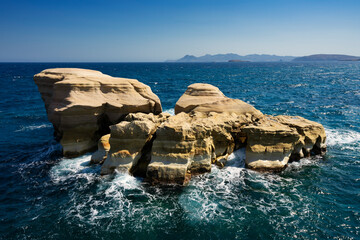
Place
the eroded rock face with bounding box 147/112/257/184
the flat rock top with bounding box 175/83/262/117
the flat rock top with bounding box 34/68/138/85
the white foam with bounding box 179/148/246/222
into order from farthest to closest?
the flat rock top with bounding box 175/83/262/117
the flat rock top with bounding box 34/68/138/85
the eroded rock face with bounding box 147/112/257/184
the white foam with bounding box 179/148/246/222

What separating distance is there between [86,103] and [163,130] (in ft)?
24.1

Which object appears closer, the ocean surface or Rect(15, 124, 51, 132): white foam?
the ocean surface

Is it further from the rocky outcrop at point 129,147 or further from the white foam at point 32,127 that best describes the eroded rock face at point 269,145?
the white foam at point 32,127

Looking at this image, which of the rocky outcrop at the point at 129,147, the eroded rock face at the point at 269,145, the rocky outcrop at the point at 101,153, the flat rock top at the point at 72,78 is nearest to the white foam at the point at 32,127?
the flat rock top at the point at 72,78

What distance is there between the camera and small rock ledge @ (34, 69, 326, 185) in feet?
51.1

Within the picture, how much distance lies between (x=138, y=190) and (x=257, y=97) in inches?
1372

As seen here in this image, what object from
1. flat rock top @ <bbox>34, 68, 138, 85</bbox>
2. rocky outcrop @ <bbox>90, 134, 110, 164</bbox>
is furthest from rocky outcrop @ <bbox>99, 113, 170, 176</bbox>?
flat rock top @ <bbox>34, 68, 138, 85</bbox>

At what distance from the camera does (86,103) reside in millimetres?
18594

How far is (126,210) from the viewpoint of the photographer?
1277 cm

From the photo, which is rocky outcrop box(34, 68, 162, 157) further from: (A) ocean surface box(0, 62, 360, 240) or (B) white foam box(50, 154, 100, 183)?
(A) ocean surface box(0, 62, 360, 240)

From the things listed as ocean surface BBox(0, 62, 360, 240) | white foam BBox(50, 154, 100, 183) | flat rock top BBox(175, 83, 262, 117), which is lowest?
ocean surface BBox(0, 62, 360, 240)

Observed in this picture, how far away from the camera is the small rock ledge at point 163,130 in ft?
51.1

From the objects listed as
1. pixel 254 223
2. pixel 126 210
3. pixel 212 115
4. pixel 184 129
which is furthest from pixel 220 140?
pixel 126 210

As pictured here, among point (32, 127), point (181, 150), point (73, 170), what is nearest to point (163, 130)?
point (181, 150)
